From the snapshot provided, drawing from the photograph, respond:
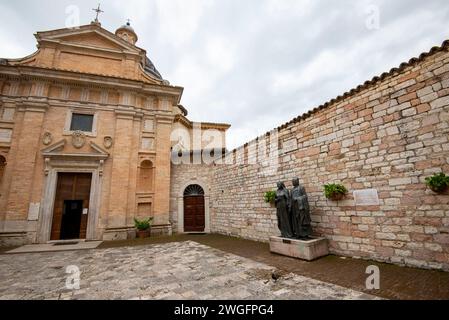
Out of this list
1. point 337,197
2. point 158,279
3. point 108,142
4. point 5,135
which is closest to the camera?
point 158,279

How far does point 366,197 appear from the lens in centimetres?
488

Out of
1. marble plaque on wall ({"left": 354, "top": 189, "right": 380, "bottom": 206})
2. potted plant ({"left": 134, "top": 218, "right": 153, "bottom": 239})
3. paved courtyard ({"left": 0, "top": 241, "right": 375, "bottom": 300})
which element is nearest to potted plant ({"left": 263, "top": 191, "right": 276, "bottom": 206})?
paved courtyard ({"left": 0, "top": 241, "right": 375, "bottom": 300})

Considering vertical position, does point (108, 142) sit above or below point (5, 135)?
below

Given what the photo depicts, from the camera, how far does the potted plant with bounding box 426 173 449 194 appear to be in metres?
3.69

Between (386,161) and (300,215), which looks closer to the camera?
(386,161)

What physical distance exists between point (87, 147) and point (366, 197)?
37.1ft

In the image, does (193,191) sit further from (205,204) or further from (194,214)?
(194,214)

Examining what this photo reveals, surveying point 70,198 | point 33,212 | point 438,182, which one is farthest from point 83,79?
point 438,182

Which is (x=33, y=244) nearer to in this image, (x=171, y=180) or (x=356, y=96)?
(x=171, y=180)

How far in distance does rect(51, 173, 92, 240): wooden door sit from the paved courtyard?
3106 millimetres

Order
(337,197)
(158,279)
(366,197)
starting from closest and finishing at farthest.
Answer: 1. (158,279)
2. (366,197)
3. (337,197)

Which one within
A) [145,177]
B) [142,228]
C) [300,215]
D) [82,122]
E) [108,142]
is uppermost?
[82,122]

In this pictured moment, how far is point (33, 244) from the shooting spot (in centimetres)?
859

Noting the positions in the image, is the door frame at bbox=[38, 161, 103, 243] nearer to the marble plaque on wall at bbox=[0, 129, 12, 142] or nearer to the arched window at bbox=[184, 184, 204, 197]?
the marble plaque on wall at bbox=[0, 129, 12, 142]
